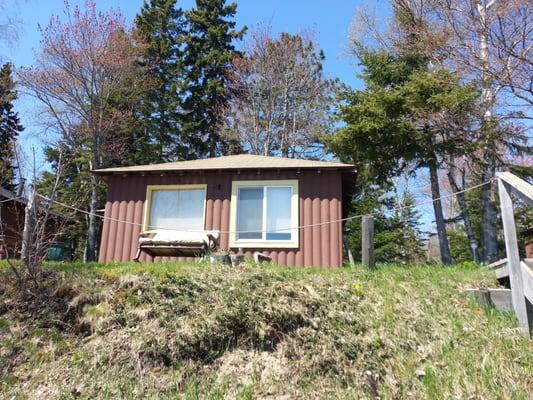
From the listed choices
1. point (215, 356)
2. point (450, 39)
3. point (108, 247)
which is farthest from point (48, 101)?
point (215, 356)

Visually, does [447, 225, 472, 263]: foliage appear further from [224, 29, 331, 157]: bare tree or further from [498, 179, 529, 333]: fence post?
[498, 179, 529, 333]: fence post

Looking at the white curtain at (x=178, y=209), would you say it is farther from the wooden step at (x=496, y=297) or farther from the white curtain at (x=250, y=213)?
the wooden step at (x=496, y=297)

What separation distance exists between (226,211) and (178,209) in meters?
1.23

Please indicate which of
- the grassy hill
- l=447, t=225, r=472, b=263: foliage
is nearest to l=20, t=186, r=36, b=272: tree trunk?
the grassy hill

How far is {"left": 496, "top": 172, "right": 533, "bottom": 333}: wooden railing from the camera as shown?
4.09 m

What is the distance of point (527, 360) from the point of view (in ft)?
12.3

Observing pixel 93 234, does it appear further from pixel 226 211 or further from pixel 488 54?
pixel 488 54

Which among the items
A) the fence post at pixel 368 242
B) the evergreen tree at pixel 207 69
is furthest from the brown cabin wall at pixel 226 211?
the evergreen tree at pixel 207 69

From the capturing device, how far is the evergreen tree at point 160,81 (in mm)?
22328

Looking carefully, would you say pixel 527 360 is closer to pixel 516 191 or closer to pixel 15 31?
pixel 516 191

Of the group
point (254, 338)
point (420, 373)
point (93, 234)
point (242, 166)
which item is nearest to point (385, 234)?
point (242, 166)

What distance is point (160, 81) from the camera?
76.6 feet

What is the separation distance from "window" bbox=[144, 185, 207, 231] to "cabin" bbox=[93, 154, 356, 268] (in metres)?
0.02

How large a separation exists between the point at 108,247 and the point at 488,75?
11.3 m
